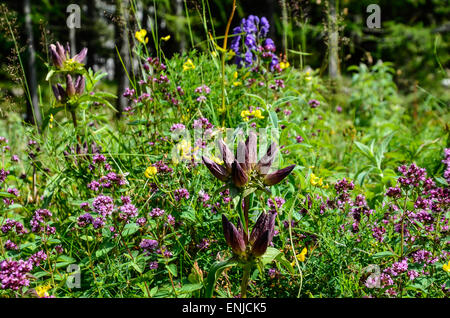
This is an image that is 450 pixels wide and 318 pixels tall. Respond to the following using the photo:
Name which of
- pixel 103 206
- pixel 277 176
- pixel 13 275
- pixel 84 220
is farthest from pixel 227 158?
pixel 13 275

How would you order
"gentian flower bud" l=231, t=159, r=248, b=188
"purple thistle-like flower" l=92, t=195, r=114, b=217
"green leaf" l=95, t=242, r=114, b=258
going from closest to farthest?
"gentian flower bud" l=231, t=159, r=248, b=188 → "purple thistle-like flower" l=92, t=195, r=114, b=217 → "green leaf" l=95, t=242, r=114, b=258

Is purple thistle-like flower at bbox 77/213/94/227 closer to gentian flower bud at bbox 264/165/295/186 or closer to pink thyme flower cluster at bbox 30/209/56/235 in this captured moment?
pink thyme flower cluster at bbox 30/209/56/235

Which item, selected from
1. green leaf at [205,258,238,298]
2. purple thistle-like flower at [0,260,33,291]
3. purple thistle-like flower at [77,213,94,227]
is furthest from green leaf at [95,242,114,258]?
green leaf at [205,258,238,298]

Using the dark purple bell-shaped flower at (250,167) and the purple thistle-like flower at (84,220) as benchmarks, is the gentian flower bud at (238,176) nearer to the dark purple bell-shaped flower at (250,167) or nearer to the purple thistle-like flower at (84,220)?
the dark purple bell-shaped flower at (250,167)

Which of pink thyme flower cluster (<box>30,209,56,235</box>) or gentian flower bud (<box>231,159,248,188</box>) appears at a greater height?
gentian flower bud (<box>231,159,248,188</box>)

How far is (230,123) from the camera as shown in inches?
88.8

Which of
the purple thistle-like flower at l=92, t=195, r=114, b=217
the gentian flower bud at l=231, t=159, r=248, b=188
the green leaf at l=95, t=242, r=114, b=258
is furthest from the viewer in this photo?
the green leaf at l=95, t=242, r=114, b=258

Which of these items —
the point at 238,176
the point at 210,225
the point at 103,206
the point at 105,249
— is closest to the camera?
the point at 238,176

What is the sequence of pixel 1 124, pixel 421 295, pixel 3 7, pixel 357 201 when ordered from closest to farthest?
pixel 421 295
pixel 357 201
pixel 3 7
pixel 1 124

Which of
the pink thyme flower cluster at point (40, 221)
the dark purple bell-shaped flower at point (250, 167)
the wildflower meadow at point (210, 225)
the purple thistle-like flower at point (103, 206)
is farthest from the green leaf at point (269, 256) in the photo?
the pink thyme flower cluster at point (40, 221)

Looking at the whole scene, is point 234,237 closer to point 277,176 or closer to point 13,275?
point 277,176

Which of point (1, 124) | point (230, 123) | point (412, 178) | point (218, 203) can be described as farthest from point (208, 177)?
point (1, 124)
